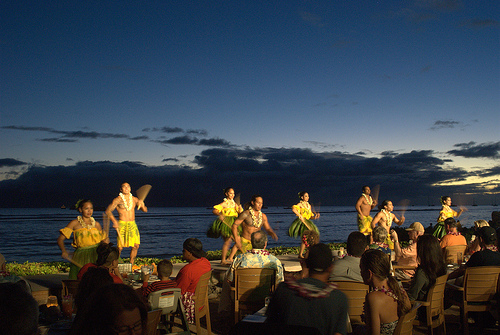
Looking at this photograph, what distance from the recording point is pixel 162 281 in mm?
3777

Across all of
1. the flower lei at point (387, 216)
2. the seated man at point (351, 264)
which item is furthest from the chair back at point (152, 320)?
the flower lei at point (387, 216)

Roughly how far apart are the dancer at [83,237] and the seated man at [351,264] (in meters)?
3.35

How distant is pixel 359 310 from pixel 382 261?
0.92 m

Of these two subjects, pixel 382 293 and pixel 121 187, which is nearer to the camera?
pixel 382 293

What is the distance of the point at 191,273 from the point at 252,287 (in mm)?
656

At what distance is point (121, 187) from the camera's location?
7656 millimetres

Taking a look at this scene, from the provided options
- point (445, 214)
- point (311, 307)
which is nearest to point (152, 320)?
point (311, 307)

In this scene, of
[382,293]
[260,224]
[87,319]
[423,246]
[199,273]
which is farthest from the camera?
[260,224]

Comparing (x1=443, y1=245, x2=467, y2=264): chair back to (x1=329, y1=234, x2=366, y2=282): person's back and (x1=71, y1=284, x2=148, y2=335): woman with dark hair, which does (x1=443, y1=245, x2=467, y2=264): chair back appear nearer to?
(x1=329, y1=234, x2=366, y2=282): person's back

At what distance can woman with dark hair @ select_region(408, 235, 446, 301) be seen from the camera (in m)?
3.87

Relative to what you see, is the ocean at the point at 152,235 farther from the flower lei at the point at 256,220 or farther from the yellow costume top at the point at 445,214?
the flower lei at the point at 256,220

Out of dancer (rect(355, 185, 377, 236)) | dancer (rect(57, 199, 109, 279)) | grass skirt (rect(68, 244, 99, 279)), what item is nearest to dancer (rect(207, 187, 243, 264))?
dancer (rect(355, 185, 377, 236))

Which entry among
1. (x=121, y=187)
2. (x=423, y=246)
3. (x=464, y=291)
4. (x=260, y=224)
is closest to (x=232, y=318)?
(x=423, y=246)

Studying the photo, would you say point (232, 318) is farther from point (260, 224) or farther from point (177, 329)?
point (260, 224)
